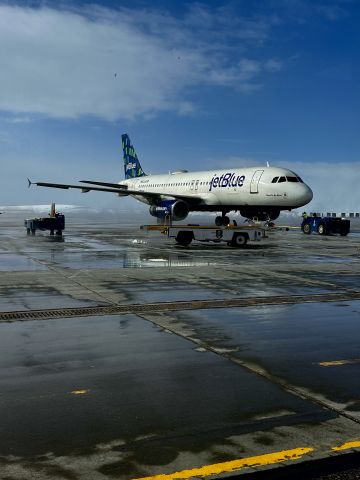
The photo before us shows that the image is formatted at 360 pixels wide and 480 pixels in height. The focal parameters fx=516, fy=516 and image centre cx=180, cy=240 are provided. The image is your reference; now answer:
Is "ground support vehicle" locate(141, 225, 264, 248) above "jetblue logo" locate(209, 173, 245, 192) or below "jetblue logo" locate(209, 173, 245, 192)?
below

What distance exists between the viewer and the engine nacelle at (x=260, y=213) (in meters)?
41.1

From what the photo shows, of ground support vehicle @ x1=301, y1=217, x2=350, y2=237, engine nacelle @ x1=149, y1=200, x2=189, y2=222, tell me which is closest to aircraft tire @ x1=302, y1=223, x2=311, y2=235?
ground support vehicle @ x1=301, y1=217, x2=350, y2=237

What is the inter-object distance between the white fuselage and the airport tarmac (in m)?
24.3

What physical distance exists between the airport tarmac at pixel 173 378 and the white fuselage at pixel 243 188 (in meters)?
24.3

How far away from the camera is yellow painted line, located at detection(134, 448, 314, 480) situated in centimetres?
406

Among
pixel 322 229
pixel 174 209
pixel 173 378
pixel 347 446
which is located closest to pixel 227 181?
pixel 174 209

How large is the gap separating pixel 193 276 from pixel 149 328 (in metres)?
7.04

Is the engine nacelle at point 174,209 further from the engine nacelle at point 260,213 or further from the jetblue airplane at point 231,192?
the engine nacelle at point 260,213

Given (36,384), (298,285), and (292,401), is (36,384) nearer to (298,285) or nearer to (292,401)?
(292,401)

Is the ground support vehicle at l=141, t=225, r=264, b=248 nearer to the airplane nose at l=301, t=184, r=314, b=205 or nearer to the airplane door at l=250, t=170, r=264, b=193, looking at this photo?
the airplane nose at l=301, t=184, r=314, b=205

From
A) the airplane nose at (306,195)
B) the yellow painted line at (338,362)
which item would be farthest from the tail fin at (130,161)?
the yellow painted line at (338,362)

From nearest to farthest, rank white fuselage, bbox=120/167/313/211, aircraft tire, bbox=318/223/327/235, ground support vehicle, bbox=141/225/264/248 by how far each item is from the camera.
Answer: ground support vehicle, bbox=141/225/264/248, white fuselage, bbox=120/167/313/211, aircraft tire, bbox=318/223/327/235

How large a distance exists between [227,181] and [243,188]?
97.0 inches

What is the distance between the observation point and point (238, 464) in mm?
4230
